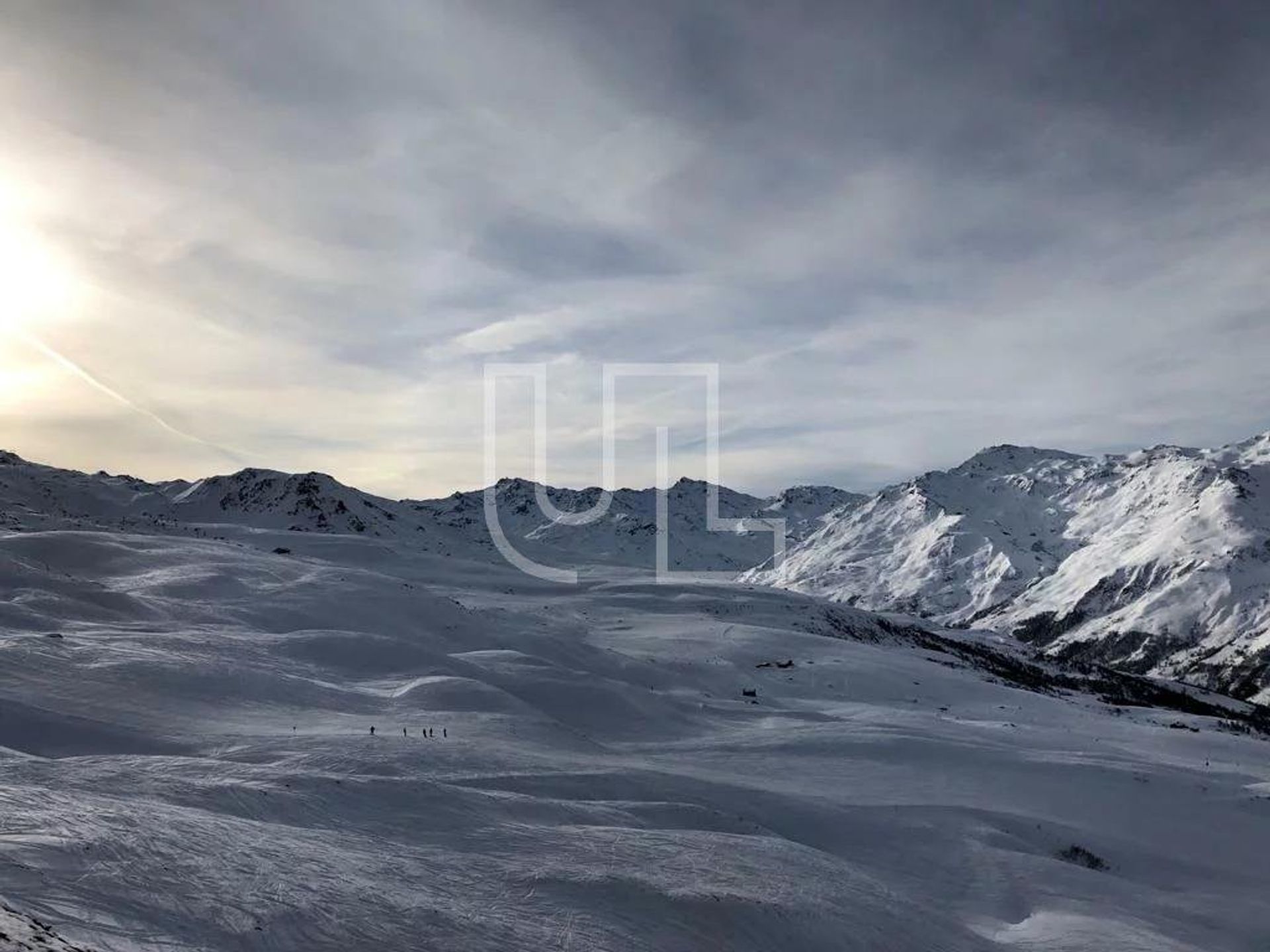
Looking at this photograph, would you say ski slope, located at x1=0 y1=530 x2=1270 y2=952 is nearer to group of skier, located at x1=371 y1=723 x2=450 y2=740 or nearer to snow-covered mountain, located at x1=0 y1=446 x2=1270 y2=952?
snow-covered mountain, located at x1=0 y1=446 x2=1270 y2=952

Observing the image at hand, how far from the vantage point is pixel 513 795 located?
63.2ft

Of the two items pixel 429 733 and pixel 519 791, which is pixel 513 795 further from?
pixel 429 733

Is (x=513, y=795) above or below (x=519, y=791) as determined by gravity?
above

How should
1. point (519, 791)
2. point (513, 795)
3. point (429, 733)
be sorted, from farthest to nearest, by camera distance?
point (429, 733)
point (519, 791)
point (513, 795)

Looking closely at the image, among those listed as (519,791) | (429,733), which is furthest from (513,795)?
(429,733)

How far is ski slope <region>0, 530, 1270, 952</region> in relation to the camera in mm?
12125

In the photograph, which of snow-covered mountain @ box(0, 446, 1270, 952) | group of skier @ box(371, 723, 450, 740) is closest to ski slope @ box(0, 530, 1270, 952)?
snow-covered mountain @ box(0, 446, 1270, 952)

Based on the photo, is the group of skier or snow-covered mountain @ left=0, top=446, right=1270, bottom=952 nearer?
snow-covered mountain @ left=0, top=446, right=1270, bottom=952

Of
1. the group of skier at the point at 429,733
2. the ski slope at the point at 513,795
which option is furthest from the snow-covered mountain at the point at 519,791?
the group of skier at the point at 429,733

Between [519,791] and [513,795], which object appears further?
[519,791]

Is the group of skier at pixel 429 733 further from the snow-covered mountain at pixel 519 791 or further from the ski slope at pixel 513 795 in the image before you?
the ski slope at pixel 513 795

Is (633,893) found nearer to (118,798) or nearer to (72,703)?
(118,798)

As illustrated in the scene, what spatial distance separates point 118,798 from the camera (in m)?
14.3

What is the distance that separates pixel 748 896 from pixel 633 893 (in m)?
2.38
